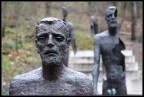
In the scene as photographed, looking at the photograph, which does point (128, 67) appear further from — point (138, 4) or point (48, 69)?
point (48, 69)

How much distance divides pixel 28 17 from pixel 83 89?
A: 1001 inches

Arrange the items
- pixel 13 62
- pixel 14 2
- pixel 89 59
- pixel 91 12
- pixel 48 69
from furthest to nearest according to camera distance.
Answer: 1. pixel 91 12
2. pixel 14 2
3. pixel 13 62
4. pixel 89 59
5. pixel 48 69

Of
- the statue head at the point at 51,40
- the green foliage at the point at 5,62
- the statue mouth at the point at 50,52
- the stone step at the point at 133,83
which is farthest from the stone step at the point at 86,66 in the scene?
the statue mouth at the point at 50,52

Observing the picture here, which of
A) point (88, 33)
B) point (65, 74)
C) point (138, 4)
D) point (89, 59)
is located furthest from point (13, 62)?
point (65, 74)

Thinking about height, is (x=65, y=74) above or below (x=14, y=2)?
above

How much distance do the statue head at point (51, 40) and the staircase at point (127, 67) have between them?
38.2ft

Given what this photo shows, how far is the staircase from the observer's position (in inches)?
655

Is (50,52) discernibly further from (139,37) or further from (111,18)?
(139,37)

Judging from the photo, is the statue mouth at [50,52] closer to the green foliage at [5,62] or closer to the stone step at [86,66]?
the stone step at [86,66]

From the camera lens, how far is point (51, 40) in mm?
4312

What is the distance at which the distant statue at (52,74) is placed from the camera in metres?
4.32

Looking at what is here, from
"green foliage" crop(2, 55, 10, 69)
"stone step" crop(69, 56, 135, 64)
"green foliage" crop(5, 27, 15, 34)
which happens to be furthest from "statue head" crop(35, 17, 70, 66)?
"green foliage" crop(5, 27, 15, 34)

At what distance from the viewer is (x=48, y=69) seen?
170 inches

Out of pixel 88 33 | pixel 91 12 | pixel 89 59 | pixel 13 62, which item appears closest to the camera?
pixel 89 59
